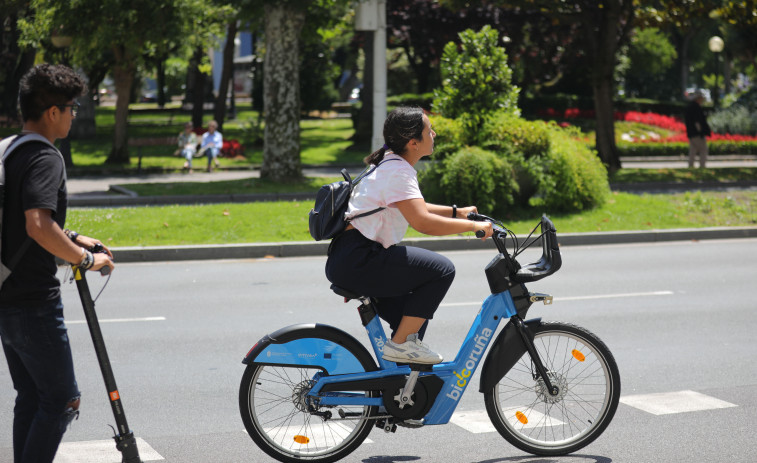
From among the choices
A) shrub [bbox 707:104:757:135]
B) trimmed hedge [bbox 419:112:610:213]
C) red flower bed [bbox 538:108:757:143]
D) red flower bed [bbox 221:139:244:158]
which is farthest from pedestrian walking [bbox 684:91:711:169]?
red flower bed [bbox 221:139:244:158]

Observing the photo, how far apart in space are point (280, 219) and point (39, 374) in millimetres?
10282

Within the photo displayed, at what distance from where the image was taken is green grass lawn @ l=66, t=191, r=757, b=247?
42.5ft

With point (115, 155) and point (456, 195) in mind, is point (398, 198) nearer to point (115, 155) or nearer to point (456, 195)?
point (456, 195)

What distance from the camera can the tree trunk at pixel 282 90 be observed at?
18.5 m

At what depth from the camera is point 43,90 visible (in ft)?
11.9

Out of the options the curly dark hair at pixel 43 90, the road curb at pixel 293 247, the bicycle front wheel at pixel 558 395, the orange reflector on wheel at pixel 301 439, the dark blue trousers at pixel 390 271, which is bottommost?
the road curb at pixel 293 247

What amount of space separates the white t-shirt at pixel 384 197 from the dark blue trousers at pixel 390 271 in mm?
57

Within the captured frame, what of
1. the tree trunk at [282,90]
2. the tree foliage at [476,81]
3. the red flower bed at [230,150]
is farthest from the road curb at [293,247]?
the red flower bed at [230,150]

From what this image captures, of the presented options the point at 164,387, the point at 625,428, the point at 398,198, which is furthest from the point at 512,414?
the point at 164,387

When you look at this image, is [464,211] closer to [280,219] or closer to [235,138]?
[280,219]

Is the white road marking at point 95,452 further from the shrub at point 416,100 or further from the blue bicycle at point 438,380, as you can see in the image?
the shrub at point 416,100

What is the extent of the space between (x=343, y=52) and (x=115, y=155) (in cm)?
3712

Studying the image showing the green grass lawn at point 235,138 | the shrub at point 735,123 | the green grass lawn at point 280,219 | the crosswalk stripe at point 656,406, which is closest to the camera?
the crosswalk stripe at point 656,406

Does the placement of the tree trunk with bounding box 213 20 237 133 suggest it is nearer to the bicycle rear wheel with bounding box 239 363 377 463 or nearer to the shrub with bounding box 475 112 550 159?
the shrub with bounding box 475 112 550 159
